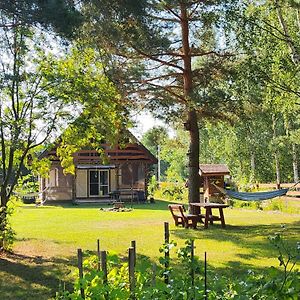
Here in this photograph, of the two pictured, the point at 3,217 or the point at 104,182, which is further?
the point at 104,182

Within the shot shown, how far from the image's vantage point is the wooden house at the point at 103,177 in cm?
2451

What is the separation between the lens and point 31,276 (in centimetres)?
662

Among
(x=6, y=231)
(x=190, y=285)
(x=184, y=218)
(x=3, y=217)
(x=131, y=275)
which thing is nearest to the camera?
(x=190, y=285)

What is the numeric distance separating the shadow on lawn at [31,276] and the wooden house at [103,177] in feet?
53.3

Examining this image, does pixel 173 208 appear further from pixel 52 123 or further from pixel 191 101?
pixel 52 123

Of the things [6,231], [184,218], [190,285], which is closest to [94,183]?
[184,218]

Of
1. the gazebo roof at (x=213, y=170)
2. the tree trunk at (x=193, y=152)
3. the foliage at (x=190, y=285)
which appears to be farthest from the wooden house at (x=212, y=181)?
the foliage at (x=190, y=285)

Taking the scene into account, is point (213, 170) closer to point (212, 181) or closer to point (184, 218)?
point (212, 181)

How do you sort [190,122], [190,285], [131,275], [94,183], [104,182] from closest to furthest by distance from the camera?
[190,285]
[131,275]
[190,122]
[94,183]
[104,182]

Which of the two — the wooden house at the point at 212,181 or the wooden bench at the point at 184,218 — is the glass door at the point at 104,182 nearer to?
the wooden house at the point at 212,181

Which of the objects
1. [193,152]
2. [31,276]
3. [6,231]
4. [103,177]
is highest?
[193,152]

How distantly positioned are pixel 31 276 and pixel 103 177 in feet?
62.8

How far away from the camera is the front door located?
25.5 m

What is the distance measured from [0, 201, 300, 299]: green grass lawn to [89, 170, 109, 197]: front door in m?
10.7
